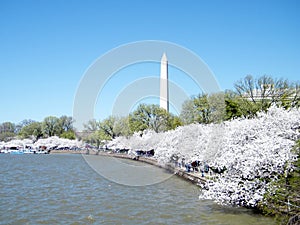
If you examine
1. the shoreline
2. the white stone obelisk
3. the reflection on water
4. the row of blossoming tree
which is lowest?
the reflection on water

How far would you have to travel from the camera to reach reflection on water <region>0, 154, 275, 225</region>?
16.0 metres

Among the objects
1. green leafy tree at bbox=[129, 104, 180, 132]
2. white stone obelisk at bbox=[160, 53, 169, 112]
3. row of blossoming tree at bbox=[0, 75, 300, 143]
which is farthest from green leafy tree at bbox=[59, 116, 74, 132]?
white stone obelisk at bbox=[160, 53, 169, 112]

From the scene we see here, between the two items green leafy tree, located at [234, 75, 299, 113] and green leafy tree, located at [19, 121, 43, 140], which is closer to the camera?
green leafy tree, located at [234, 75, 299, 113]

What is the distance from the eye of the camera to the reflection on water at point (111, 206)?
52.4 ft

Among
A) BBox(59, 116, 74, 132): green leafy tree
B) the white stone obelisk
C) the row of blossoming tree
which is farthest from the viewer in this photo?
BBox(59, 116, 74, 132): green leafy tree

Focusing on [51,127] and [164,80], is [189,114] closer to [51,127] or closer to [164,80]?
[164,80]

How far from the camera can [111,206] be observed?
19188 mm

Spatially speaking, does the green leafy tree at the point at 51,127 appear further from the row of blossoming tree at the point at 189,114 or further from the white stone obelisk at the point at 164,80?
the white stone obelisk at the point at 164,80

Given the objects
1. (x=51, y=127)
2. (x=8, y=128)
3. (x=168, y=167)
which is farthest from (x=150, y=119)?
(x=8, y=128)

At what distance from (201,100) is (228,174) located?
39.1 m

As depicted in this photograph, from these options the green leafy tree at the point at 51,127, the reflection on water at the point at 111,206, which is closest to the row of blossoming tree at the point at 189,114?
the green leafy tree at the point at 51,127

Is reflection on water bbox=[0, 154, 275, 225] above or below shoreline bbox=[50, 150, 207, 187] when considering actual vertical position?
below

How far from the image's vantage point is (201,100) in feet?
181

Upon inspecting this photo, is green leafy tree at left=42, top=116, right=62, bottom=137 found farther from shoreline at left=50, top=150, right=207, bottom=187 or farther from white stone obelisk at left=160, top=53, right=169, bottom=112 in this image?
white stone obelisk at left=160, top=53, right=169, bottom=112
